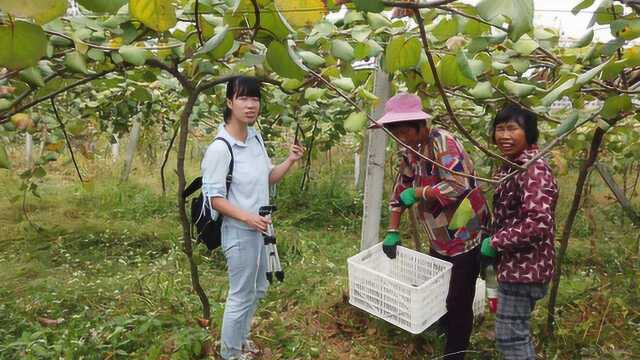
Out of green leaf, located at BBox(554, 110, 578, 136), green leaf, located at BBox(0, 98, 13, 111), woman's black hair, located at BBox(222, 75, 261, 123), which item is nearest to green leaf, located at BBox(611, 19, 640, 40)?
green leaf, located at BBox(554, 110, 578, 136)

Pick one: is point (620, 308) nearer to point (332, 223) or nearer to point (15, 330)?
point (332, 223)

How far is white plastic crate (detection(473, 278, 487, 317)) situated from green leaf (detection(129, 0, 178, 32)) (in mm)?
2012

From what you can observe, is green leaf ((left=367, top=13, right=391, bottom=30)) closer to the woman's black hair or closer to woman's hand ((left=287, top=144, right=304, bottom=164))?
the woman's black hair

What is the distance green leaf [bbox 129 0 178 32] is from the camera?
19.8 inches

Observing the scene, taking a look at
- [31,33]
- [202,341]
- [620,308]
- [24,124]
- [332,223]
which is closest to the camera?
[31,33]

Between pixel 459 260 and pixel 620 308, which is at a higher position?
pixel 459 260

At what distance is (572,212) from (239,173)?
134cm

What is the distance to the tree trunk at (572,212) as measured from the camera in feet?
5.32

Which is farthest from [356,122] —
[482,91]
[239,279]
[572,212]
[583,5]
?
[572,212]

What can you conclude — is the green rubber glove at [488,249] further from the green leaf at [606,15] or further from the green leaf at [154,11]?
the green leaf at [154,11]

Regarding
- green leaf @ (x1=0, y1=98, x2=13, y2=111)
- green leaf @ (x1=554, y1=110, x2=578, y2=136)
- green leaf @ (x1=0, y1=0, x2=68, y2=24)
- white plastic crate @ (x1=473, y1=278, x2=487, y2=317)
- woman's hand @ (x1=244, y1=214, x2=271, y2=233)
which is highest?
green leaf @ (x1=0, y1=0, x2=68, y2=24)

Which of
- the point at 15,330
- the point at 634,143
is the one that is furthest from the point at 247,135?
the point at 634,143

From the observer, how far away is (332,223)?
4332 millimetres

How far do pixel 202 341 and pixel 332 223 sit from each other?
244cm
